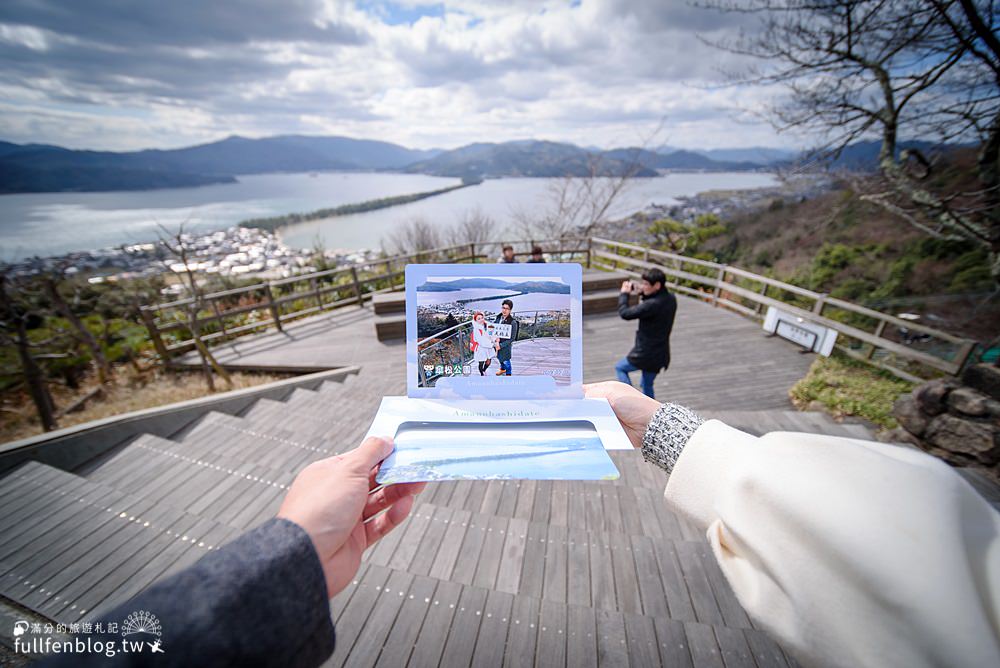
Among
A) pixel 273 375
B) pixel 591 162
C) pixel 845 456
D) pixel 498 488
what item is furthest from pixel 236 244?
pixel 845 456

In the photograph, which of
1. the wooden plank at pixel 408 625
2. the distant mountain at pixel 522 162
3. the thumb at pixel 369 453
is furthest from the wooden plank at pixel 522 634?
the distant mountain at pixel 522 162

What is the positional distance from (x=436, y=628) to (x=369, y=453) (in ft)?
2.87

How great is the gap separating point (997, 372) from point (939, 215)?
2.11 metres

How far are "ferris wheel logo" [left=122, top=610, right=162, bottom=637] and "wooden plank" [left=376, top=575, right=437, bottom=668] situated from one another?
1.08 m

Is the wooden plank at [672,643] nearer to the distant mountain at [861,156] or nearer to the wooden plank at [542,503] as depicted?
the wooden plank at [542,503]

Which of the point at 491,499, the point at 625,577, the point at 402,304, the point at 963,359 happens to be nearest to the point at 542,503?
the point at 491,499

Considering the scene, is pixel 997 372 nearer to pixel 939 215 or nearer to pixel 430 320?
pixel 939 215

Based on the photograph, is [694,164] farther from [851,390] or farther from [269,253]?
[269,253]

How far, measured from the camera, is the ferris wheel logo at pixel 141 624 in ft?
1.47

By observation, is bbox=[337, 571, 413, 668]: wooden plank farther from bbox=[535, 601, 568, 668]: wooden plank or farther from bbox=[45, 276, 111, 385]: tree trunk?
bbox=[45, 276, 111, 385]: tree trunk

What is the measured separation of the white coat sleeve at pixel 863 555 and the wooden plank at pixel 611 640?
3.01 feet

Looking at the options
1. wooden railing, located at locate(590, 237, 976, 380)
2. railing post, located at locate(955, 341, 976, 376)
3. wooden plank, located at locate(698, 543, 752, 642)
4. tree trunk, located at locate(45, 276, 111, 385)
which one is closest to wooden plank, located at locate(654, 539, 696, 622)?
wooden plank, located at locate(698, 543, 752, 642)

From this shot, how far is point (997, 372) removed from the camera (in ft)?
11.0

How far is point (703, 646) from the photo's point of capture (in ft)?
4.06
